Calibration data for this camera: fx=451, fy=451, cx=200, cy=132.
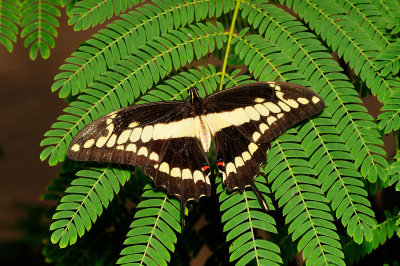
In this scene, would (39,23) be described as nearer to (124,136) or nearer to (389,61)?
(124,136)

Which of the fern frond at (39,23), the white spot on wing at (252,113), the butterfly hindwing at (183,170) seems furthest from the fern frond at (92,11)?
the white spot on wing at (252,113)

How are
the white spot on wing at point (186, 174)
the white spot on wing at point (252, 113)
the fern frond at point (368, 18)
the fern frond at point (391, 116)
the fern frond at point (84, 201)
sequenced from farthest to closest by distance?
the fern frond at point (368, 18)
the white spot on wing at point (252, 113)
the white spot on wing at point (186, 174)
the fern frond at point (391, 116)
the fern frond at point (84, 201)

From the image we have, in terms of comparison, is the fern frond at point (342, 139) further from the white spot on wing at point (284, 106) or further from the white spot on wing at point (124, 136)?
the white spot on wing at point (124, 136)

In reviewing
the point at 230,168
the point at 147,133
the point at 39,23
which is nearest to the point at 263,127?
the point at 230,168

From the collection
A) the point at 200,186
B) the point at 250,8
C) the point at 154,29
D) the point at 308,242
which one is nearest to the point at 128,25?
the point at 154,29

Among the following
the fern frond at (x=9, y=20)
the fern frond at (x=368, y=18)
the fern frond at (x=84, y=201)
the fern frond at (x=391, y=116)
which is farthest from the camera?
the fern frond at (x=9, y=20)

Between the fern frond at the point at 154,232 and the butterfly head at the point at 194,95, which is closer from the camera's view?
the fern frond at the point at 154,232

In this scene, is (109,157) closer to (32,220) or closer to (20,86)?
(32,220)
